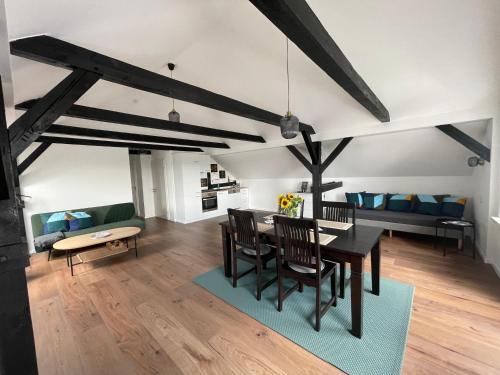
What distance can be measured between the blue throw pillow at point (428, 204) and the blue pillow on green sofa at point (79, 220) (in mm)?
6752

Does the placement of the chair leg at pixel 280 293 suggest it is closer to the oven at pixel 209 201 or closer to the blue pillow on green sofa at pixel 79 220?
the blue pillow on green sofa at pixel 79 220

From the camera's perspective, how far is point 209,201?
6.58 m

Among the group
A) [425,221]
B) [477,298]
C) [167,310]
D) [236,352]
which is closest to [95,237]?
[167,310]

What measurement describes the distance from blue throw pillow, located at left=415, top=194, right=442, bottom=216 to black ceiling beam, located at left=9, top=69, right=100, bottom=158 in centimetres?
535

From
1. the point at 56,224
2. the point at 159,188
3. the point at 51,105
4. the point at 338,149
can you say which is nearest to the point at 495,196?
the point at 338,149

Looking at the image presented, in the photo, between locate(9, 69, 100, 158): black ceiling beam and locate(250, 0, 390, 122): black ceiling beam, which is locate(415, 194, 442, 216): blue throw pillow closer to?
locate(250, 0, 390, 122): black ceiling beam

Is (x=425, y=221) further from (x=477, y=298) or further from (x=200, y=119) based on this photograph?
(x=200, y=119)

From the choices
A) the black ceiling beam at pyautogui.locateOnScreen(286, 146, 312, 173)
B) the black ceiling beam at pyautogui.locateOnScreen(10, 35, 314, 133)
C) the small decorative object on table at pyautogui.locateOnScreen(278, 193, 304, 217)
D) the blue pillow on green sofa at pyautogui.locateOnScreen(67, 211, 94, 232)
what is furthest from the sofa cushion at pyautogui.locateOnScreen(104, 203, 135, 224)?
the small decorative object on table at pyautogui.locateOnScreen(278, 193, 304, 217)

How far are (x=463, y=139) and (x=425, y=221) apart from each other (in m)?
1.49

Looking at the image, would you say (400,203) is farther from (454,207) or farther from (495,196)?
(495,196)

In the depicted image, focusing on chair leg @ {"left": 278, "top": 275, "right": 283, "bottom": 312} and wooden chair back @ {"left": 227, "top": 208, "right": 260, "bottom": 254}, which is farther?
wooden chair back @ {"left": 227, "top": 208, "right": 260, "bottom": 254}

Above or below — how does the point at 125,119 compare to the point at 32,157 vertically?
above

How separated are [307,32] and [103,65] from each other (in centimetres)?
156

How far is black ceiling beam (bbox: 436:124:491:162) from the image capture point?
2861 millimetres
